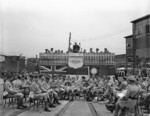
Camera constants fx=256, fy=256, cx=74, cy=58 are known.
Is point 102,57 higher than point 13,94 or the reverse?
higher

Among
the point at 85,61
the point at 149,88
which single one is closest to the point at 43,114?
the point at 149,88

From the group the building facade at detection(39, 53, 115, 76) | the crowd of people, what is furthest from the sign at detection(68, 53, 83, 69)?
the crowd of people

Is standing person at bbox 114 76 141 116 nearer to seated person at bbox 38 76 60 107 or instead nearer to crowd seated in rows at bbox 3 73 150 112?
crowd seated in rows at bbox 3 73 150 112

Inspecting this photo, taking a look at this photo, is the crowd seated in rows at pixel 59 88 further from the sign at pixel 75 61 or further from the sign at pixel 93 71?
the sign at pixel 93 71

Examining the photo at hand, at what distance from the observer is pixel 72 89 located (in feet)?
47.2

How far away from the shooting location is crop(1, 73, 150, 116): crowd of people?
7.03m

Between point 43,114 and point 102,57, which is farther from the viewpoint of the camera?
point 102,57

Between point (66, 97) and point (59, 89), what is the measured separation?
1845 mm

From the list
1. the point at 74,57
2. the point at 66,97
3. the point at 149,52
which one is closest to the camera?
the point at 66,97

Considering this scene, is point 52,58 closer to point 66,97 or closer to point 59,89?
point 66,97

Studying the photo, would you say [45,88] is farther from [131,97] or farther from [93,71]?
[93,71]

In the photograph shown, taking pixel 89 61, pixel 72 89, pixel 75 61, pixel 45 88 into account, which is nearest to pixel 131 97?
pixel 45 88

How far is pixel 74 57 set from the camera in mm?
18766

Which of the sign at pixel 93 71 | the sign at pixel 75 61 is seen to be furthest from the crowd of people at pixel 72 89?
the sign at pixel 93 71
